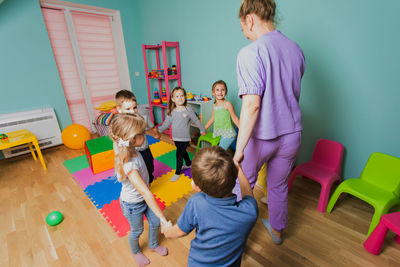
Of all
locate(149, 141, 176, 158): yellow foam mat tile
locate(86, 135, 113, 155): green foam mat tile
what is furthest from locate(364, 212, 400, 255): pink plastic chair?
locate(86, 135, 113, 155): green foam mat tile

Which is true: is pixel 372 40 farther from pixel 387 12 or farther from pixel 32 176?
pixel 32 176

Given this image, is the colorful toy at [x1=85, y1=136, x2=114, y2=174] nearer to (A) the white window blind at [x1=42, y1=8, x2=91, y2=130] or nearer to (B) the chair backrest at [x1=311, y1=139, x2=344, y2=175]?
(A) the white window blind at [x1=42, y1=8, x2=91, y2=130]

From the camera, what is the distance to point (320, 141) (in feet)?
7.01

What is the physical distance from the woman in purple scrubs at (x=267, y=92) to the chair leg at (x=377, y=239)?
2.59ft

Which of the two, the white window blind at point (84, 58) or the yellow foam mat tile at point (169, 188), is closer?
the yellow foam mat tile at point (169, 188)

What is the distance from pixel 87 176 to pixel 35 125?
1601 millimetres

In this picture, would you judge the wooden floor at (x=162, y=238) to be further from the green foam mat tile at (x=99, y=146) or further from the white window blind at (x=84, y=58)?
the white window blind at (x=84, y=58)

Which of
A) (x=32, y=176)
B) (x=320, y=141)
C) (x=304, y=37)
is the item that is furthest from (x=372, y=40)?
(x=32, y=176)

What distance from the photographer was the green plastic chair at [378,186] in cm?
152

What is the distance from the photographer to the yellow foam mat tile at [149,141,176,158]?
3.12m

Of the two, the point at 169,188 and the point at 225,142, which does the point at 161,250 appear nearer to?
the point at 169,188

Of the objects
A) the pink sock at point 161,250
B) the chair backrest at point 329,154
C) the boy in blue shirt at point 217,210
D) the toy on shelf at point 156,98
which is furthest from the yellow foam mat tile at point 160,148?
the boy in blue shirt at point 217,210

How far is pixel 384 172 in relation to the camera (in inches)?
67.1

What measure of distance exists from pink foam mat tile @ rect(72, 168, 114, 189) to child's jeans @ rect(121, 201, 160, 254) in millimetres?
1300
